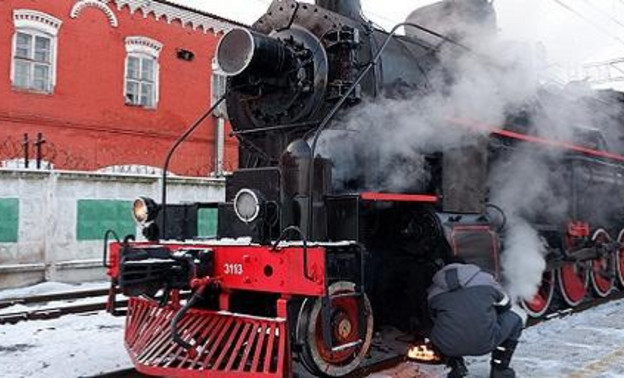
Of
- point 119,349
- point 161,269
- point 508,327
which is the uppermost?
point 161,269

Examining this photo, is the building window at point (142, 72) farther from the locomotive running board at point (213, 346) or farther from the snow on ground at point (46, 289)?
the locomotive running board at point (213, 346)

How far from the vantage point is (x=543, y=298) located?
6.77 metres

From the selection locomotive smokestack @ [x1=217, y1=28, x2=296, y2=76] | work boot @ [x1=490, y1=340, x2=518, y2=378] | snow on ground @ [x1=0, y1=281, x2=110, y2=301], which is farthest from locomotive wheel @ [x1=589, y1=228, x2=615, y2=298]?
snow on ground @ [x1=0, y1=281, x2=110, y2=301]

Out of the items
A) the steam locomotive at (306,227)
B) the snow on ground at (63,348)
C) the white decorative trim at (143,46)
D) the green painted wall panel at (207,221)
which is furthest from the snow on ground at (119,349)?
the white decorative trim at (143,46)

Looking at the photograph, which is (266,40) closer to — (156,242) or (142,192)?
(156,242)

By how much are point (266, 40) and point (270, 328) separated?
217cm

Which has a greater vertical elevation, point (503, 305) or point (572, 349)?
point (503, 305)

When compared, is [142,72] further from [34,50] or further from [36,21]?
[36,21]

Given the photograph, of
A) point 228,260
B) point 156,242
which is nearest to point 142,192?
point 156,242

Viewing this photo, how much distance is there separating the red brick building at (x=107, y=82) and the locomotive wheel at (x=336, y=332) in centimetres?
1058

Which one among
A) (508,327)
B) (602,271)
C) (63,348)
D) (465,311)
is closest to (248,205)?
(465,311)

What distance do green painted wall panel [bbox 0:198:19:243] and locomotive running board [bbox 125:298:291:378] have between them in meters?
6.14

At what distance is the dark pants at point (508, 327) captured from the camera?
4224 mm

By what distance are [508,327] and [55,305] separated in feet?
19.1
